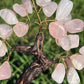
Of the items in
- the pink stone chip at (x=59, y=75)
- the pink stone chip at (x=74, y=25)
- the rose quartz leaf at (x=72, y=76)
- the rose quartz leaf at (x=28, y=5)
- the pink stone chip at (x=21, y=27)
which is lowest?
the rose quartz leaf at (x=72, y=76)

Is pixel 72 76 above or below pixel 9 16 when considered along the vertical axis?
below

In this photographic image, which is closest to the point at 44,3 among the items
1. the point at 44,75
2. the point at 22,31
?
the point at 22,31

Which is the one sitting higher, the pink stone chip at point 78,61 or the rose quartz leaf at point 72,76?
the pink stone chip at point 78,61

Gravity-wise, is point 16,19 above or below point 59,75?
above

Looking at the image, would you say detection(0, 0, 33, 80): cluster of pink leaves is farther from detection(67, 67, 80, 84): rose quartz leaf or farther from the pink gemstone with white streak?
detection(67, 67, 80, 84): rose quartz leaf

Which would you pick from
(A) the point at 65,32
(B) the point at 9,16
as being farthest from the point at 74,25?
(B) the point at 9,16

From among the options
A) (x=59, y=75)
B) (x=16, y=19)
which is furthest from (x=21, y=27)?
(x=59, y=75)

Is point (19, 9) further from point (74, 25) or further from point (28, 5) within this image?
point (74, 25)

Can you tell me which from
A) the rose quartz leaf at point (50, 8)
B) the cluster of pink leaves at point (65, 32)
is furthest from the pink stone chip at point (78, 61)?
the rose quartz leaf at point (50, 8)

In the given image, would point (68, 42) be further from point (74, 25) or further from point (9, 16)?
point (9, 16)

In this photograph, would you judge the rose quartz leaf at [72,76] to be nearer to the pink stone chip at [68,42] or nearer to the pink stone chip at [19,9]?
the pink stone chip at [68,42]
